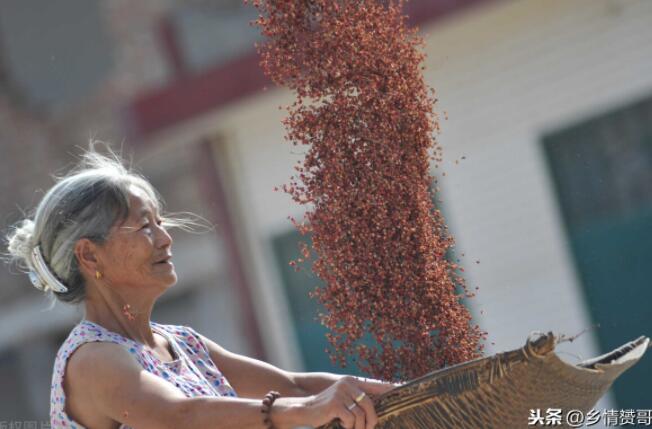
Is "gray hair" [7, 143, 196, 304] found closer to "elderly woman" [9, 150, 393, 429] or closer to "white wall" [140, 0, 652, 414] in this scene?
"elderly woman" [9, 150, 393, 429]

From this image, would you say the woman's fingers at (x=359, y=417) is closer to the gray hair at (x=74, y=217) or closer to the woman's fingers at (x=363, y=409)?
the woman's fingers at (x=363, y=409)

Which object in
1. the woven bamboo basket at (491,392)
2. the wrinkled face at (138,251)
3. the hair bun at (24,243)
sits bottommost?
the woven bamboo basket at (491,392)

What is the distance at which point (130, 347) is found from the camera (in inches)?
105

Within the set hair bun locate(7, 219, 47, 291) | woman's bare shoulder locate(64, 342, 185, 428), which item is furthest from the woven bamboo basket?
hair bun locate(7, 219, 47, 291)

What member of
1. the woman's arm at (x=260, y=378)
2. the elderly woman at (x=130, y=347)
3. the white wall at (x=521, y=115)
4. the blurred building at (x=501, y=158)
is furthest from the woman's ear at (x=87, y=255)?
the white wall at (x=521, y=115)

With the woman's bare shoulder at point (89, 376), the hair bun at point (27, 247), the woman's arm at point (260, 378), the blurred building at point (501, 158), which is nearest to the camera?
the woman's bare shoulder at point (89, 376)

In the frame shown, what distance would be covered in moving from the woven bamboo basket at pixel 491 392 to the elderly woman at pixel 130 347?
89mm

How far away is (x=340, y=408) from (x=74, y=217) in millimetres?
840

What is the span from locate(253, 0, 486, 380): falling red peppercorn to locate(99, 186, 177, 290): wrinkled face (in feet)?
1.09

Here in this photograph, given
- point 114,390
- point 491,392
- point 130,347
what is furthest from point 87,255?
point 491,392

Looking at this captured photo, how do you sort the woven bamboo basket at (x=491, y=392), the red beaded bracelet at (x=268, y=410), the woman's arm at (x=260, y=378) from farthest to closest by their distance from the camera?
1. the woman's arm at (x=260, y=378)
2. the red beaded bracelet at (x=268, y=410)
3. the woven bamboo basket at (x=491, y=392)

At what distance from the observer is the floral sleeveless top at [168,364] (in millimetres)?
2621

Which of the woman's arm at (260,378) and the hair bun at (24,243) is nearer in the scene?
the hair bun at (24,243)

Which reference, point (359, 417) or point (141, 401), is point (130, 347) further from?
point (359, 417)
